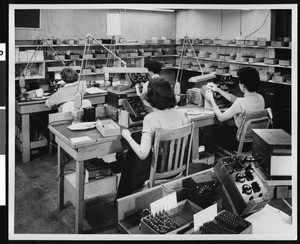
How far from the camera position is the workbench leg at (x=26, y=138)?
4.43 m

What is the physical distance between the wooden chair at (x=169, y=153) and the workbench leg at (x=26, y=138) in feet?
7.41

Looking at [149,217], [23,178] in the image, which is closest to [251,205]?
[149,217]

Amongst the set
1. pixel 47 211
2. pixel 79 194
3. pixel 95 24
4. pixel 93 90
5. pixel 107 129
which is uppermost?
pixel 95 24

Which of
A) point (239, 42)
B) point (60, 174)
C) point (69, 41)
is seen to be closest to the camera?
point (60, 174)

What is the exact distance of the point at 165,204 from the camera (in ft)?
6.17

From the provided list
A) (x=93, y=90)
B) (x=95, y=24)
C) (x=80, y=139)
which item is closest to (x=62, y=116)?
(x=80, y=139)

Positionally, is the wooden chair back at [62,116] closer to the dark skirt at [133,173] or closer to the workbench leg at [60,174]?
the workbench leg at [60,174]

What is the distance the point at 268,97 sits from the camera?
661cm

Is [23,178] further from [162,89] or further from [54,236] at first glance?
[162,89]

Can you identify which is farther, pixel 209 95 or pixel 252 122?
pixel 209 95

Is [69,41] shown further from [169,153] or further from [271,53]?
[169,153]

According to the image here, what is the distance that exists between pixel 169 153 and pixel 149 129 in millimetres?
242

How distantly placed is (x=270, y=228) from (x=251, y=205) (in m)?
0.17

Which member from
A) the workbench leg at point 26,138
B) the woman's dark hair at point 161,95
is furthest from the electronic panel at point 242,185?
the workbench leg at point 26,138
